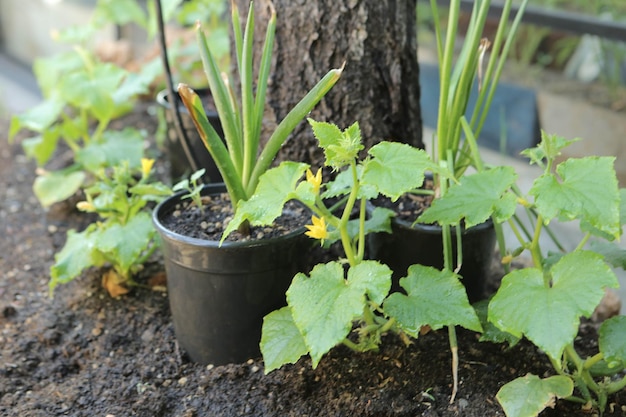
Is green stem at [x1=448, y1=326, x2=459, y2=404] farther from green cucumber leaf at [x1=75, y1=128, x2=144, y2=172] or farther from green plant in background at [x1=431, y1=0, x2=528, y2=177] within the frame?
green cucumber leaf at [x1=75, y1=128, x2=144, y2=172]

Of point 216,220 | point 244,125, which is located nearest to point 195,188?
point 216,220

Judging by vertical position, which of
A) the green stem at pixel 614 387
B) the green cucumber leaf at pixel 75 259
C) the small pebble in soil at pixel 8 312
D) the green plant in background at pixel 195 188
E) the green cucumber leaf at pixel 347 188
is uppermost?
the green cucumber leaf at pixel 347 188

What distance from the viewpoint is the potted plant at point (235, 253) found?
1.30 m

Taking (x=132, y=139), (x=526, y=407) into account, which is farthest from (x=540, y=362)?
(x=132, y=139)

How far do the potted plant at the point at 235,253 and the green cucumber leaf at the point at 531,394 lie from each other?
0.45 meters

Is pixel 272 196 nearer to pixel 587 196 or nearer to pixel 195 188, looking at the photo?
pixel 195 188

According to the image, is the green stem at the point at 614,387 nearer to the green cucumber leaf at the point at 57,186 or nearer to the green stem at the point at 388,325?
the green stem at the point at 388,325

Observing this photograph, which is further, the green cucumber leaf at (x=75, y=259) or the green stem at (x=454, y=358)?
the green cucumber leaf at (x=75, y=259)

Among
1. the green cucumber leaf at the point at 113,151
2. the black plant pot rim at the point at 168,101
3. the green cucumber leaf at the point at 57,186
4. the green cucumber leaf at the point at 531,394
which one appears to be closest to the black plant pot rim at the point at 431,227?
the green cucumber leaf at the point at 531,394

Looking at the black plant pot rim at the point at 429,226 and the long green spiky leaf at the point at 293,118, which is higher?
the long green spiky leaf at the point at 293,118

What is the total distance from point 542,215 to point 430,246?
1.25ft

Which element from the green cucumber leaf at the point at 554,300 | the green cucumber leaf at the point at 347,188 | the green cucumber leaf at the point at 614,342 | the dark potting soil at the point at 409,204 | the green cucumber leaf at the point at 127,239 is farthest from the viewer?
the green cucumber leaf at the point at 127,239

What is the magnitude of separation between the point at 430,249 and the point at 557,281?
1.15 feet

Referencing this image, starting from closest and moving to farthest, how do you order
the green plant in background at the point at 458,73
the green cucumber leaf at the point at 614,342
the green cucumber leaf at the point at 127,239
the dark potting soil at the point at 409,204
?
the green cucumber leaf at the point at 614,342 < the green plant in background at the point at 458,73 < the dark potting soil at the point at 409,204 < the green cucumber leaf at the point at 127,239
